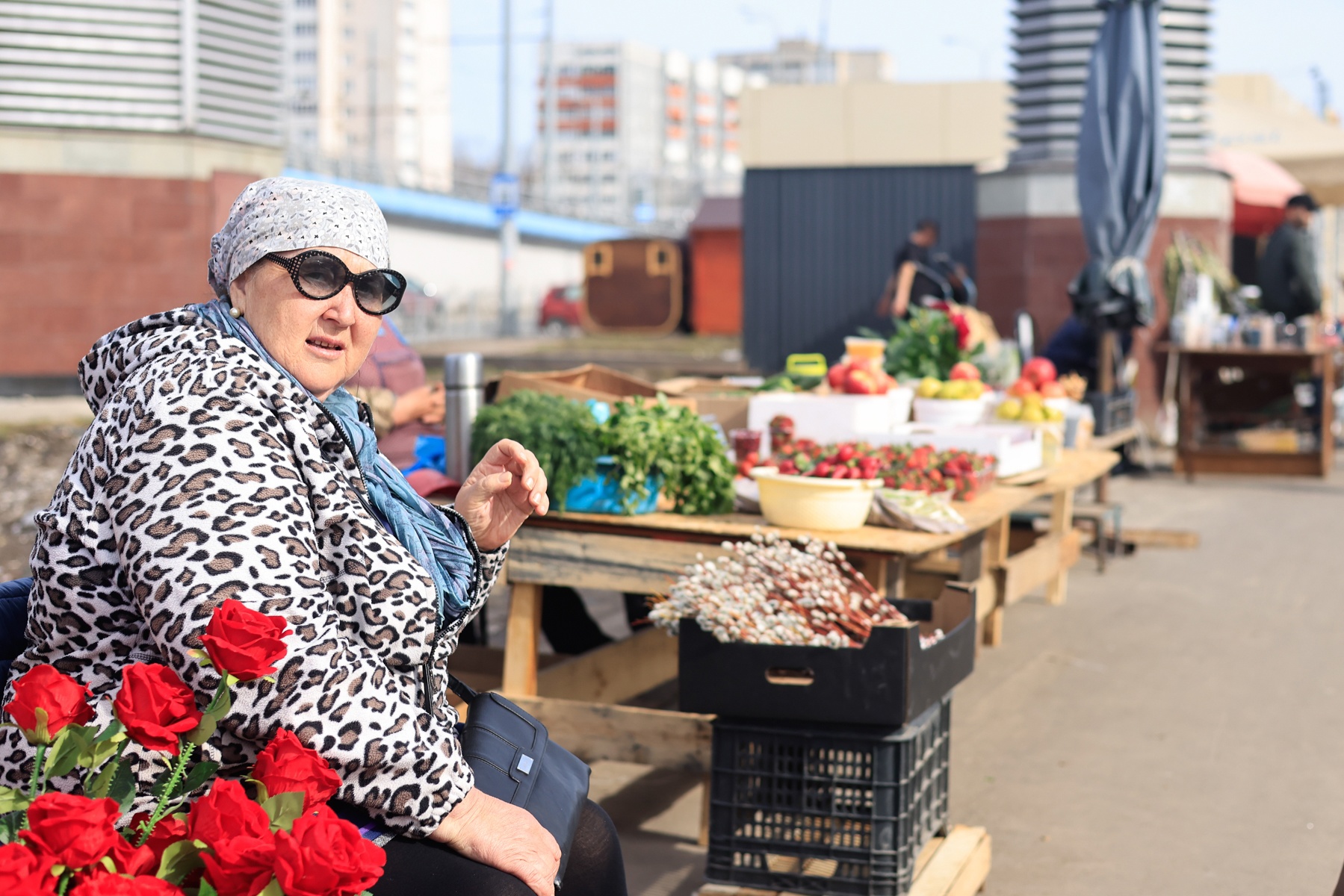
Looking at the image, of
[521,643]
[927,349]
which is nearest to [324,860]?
[521,643]

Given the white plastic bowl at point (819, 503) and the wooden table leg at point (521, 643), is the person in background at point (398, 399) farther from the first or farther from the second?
the white plastic bowl at point (819, 503)

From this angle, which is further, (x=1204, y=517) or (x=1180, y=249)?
(x=1180, y=249)

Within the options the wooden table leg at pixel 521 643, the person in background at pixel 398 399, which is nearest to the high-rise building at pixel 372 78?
the person in background at pixel 398 399

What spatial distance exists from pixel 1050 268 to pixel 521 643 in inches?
386

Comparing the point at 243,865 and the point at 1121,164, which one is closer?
the point at 243,865

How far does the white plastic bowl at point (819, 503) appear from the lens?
154 inches

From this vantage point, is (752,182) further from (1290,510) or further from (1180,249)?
(1290,510)

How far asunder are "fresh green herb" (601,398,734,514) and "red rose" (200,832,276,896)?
8.38 feet

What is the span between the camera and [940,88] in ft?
102

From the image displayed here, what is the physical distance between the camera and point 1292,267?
1201cm

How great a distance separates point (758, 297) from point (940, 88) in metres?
17.0

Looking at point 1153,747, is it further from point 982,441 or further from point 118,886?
point 118,886

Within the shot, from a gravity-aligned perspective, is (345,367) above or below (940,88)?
below

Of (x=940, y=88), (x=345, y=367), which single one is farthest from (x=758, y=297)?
(x=940, y=88)
